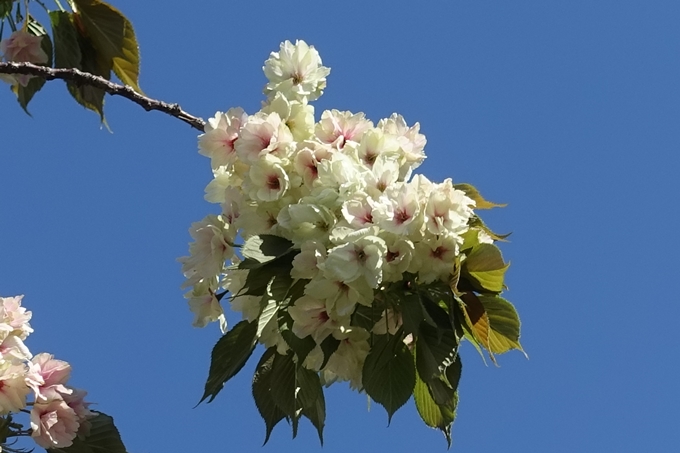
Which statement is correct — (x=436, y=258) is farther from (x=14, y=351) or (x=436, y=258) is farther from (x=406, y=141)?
(x=14, y=351)

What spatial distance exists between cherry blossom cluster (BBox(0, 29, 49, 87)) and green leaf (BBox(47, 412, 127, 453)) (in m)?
0.82

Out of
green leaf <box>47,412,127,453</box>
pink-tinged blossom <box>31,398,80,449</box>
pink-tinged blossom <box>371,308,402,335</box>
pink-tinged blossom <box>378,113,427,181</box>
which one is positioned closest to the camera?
pink-tinged blossom <box>371,308,402,335</box>

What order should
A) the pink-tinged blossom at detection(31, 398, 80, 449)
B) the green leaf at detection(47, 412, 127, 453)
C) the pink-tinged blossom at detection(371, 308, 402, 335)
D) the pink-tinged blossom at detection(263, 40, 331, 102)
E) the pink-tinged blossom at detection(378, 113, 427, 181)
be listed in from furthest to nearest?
the green leaf at detection(47, 412, 127, 453) → the pink-tinged blossom at detection(31, 398, 80, 449) → the pink-tinged blossom at detection(263, 40, 331, 102) → the pink-tinged blossom at detection(378, 113, 427, 181) → the pink-tinged blossom at detection(371, 308, 402, 335)

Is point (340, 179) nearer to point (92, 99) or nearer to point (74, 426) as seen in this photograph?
point (74, 426)

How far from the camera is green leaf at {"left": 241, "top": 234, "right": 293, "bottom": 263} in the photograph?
1415 millimetres

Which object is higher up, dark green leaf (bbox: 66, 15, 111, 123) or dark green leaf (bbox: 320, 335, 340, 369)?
dark green leaf (bbox: 66, 15, 111, 123)

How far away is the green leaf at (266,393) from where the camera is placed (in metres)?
1.58

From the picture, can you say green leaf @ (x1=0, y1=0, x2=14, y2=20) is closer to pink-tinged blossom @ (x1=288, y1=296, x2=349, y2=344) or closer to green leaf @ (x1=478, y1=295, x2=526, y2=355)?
pink-tinged blossom @ (x1=288, y1=296, x2=349, y2=344)

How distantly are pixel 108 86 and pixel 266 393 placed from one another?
57 centimetres

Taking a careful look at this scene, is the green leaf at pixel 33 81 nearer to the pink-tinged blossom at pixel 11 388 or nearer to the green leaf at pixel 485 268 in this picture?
the pink-tinged blossom at pixel 11 388

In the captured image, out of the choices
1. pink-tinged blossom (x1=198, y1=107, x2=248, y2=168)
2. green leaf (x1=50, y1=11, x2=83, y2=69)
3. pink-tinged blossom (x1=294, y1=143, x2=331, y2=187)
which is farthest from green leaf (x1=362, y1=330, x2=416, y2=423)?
green leaf (x1=50, y1=11, x2=83, y2=69)

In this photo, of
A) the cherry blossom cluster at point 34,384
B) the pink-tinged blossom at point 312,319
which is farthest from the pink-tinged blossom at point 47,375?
the pink-tinged blossom at point 312,319

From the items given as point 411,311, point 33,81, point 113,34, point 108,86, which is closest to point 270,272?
point 411,311

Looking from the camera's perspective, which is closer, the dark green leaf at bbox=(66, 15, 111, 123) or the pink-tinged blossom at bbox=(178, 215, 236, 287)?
the pink-tinged blossom at bbox=(178, 215, 236, 287)
